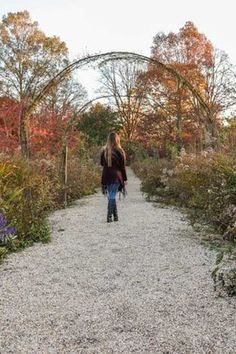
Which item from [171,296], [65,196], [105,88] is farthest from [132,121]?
[171,296]

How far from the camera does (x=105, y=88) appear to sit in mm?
34938

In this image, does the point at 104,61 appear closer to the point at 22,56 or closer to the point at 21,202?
the point at 21,202

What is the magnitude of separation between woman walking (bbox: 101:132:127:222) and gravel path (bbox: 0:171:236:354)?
1.54 metres

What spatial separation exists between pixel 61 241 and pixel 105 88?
2928cm

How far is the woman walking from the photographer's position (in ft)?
27.8

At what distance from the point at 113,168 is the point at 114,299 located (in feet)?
15.8

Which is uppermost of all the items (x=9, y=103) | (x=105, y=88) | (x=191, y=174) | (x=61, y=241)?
(x=105, y=88)

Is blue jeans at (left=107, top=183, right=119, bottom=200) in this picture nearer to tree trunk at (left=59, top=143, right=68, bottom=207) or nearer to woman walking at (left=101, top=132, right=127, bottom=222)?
woman walking at (left=101, top=132, right=127, bottom=222)

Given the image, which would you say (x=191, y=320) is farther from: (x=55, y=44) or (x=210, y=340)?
(x=55, y=44)

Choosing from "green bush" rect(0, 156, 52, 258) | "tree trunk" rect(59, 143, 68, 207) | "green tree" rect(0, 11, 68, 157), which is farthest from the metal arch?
"green tree" rect(0, 11, 68, 157)

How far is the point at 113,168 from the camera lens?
8.58 meters

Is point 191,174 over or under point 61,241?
over

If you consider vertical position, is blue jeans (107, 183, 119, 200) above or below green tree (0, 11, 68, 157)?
below

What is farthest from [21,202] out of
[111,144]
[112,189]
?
[111,144]
